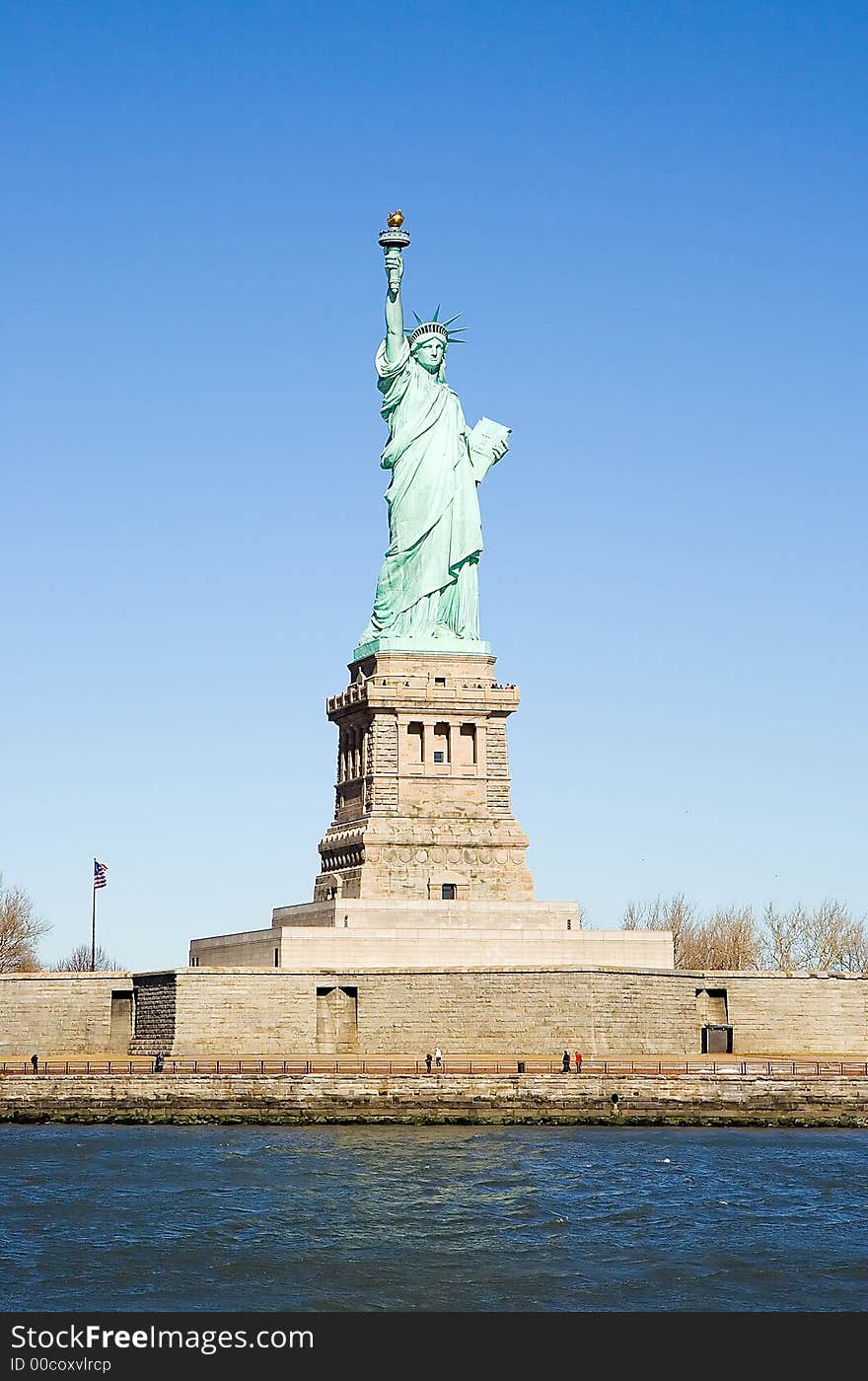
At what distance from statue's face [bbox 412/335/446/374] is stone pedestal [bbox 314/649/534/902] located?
9.88m

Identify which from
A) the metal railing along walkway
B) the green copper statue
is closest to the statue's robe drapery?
the green copper statue

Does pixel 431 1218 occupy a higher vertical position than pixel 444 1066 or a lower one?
lower

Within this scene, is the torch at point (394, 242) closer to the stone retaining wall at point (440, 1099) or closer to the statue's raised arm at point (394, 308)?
the statue's raised arm at point (394, 308)

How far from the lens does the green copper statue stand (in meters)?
65.4

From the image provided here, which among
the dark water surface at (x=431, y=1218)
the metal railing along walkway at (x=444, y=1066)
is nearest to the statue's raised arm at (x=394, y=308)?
the metal railing along walkway at (x=444, y=1066)

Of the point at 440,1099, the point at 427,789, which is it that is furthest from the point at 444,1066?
the point at 427,789

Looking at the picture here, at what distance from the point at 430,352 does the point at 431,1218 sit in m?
36.6

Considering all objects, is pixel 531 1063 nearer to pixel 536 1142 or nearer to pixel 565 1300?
pixel 536 1142

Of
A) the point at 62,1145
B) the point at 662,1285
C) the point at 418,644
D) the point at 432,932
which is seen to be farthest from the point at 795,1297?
the point at 418,644

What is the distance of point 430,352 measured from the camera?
216 feet

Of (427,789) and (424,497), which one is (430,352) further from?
(427,789)

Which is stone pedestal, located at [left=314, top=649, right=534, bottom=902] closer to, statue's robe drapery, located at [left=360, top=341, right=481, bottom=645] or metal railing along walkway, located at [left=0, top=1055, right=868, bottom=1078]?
statue's robe drapery, located at [left=360, top=341, right=481, bottom=645]
